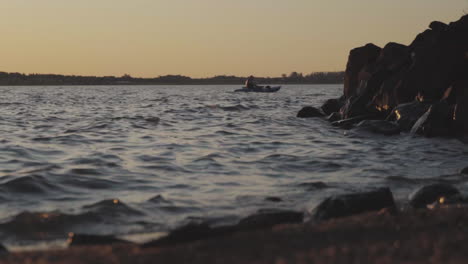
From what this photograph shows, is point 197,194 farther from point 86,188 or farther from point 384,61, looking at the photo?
point 384,61

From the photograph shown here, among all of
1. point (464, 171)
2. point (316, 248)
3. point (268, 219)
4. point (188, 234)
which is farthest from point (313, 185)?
point (316, 248)

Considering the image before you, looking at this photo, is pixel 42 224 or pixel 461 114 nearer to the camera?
pixel 42 224

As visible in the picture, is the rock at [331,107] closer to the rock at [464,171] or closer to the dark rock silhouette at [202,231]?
the rock at [464,171]

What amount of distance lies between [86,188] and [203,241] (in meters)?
4.51

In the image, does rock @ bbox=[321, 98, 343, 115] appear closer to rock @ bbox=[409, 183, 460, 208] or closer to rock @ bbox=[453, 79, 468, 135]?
rock @ bbox=[453, 79, 468, 135]

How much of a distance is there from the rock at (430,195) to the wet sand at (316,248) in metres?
1.88

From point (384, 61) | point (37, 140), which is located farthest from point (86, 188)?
point (384, 61)

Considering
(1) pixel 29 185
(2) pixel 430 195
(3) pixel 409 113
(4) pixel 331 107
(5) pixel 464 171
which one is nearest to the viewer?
(2) pixel 430 195

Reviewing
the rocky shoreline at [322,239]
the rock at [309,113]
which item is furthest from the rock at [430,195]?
the rock at [309,113]

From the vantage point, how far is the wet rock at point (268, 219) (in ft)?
15.4

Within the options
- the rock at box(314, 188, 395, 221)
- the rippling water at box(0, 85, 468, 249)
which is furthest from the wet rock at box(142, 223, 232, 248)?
the rippling water at box(0, 85, 468, 249)

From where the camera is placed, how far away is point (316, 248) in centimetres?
368

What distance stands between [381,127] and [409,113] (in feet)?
4.27

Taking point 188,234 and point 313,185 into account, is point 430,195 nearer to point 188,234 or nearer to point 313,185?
point 313,185
